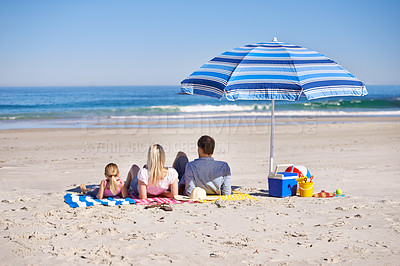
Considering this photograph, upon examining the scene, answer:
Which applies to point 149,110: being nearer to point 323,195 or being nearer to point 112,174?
point 112,174

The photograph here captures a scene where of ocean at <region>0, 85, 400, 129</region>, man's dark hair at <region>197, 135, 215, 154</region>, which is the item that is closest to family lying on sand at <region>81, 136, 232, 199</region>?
man's dark hair at <region>197, 135, 215, 154</region>

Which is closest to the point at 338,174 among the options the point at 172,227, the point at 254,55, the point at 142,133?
the point at 254,55

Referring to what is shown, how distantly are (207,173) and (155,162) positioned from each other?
0.81 m

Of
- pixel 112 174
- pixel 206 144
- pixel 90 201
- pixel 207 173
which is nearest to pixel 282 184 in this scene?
pixel 207 173

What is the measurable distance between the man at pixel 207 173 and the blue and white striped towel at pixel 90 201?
0.88 m

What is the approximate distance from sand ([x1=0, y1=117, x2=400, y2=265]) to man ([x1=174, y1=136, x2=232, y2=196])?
0.47 meters

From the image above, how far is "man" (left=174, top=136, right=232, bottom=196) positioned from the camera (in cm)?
612

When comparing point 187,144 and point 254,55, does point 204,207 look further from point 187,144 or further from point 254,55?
point 187,144

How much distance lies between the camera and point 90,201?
19.5 feet

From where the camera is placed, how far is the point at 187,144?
1288 centimetres

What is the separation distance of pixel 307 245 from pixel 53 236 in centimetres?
259

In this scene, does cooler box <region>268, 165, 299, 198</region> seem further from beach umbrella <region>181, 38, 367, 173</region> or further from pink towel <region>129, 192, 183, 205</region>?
pink towel <region>129, 192, 183, 205</region>

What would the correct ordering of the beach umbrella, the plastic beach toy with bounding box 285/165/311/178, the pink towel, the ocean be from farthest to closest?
1. the ocean
2. the plastic beach toy with bounding box 285/165/311/178
3. the pink towel
4. the beach umbrella

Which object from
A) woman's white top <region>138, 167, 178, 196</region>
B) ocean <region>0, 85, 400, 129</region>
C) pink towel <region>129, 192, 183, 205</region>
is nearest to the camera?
pink towel <region>129, 192, 183, 205</region>
